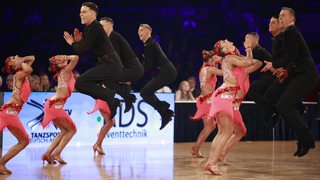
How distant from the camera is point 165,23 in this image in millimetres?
15656

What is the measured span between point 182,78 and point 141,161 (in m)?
6.74

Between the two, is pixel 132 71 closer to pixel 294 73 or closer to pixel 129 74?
pixel 129 74

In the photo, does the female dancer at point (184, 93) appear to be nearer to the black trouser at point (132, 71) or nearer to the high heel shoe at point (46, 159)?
the black trouser at point (132, 71)

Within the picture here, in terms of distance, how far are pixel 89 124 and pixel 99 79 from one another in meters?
3.97

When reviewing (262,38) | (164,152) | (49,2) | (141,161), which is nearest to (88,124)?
(164,152)

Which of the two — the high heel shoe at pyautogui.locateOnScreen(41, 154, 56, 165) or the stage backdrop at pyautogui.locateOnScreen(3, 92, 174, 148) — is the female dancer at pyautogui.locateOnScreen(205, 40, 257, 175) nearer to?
the high heel shoe at pyautogui.locateOnScreen(41, 154, 56, 165)

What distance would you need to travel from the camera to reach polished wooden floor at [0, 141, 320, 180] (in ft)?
24.0

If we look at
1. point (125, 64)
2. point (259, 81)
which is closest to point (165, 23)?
point (125, 64)

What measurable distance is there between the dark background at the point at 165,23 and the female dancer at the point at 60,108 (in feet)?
18.3

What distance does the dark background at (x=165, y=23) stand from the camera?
46.8 ft

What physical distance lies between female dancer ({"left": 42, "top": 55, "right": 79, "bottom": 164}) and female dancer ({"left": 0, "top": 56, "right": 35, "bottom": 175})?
831mm

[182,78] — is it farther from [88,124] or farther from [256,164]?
[256,164]

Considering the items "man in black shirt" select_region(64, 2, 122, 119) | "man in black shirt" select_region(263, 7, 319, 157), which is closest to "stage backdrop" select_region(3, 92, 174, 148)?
"man in black shirt" select_region(64, 2, 122, 119)

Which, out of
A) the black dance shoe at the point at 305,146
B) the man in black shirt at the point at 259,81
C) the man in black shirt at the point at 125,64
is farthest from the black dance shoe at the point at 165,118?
the black dance shoe at the point at 305,146
